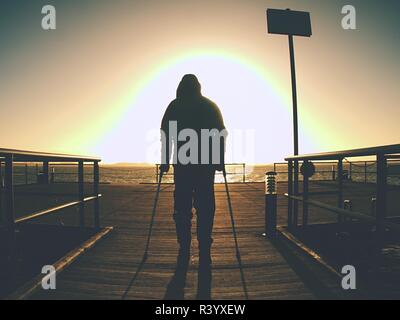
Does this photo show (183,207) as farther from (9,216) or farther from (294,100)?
(294,100)

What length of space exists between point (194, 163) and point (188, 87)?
1.01 metres

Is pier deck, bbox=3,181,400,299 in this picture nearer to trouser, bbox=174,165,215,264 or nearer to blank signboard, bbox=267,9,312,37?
trouser, bbox=174,165,215,264

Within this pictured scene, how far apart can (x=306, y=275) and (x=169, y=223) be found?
150 inches

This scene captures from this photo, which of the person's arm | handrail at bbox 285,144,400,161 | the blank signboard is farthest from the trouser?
the blank signboard

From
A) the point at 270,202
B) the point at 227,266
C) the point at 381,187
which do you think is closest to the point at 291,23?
the point at 270,202

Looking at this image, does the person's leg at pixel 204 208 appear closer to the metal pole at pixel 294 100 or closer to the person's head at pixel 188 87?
the person's head at pixel 188 87

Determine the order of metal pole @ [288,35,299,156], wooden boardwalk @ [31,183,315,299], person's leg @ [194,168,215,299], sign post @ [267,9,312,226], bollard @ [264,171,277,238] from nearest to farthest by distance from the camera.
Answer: wooden boardwalk @ [31,183,315,299] → person's leg @ [194,168,215,299] → bollard @ [264,171,277,238] → metal pole @ [288,35,299,156] → sign post @ [267,9,312,226]

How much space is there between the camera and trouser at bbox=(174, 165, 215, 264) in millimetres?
3764

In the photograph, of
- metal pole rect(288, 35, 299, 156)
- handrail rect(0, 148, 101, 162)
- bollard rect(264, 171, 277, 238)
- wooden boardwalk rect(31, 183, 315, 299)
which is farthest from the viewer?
metal pole rect(288, 35, 299, 156)

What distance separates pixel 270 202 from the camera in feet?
17.1

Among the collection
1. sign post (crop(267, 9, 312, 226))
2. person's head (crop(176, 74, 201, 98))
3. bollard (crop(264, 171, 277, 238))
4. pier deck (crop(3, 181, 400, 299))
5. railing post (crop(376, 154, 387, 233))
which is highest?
sign post (crop(267, 9, 312, 226))

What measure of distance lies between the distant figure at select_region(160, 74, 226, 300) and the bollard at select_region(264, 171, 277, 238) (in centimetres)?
151
